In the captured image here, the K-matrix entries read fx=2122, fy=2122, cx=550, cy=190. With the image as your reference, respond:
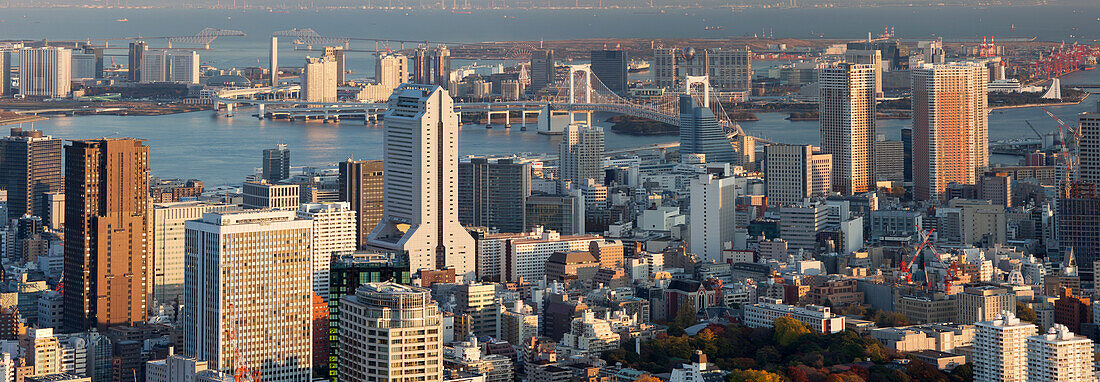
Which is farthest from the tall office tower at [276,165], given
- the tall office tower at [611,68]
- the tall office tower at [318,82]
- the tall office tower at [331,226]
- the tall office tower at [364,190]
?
the tall office tower at [611,68]

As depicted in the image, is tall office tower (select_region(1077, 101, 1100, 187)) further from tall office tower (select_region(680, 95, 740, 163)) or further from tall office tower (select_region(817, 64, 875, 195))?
tall office tower (select_region(680, 95, 740, 163))

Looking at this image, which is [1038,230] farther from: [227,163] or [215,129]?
[215,129]

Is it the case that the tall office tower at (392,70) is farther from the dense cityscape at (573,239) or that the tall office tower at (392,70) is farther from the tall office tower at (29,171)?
the tall office tower at (29,171)

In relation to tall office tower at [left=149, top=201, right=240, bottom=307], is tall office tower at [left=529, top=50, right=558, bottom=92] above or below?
above

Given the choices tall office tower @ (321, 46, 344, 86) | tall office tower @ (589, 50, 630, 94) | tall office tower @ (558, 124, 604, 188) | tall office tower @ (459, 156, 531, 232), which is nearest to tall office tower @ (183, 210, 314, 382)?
tall office tower @ (459, 156, 531, 232)

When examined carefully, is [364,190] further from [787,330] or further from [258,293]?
[258,293]

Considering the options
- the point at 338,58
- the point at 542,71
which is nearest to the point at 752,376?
the point at 542,71

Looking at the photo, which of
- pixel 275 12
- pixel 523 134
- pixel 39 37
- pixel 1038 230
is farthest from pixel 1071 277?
pixel 275 12
